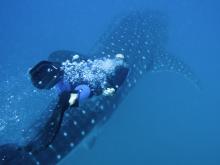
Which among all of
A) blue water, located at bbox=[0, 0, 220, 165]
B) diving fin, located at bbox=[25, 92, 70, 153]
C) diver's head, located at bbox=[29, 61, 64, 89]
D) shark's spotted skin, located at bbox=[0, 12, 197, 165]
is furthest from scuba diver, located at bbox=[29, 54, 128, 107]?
blue water, located at bbox=[0, 0, 220, 165]

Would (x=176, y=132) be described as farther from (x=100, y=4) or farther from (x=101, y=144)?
(x=100, y=4)

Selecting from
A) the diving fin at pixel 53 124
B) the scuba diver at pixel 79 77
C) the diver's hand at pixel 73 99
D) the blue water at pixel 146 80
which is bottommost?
the diving fin at pixel 53 124

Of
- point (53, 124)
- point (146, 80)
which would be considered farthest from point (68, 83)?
point (146, 80)

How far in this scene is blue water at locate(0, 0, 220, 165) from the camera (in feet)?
52.1

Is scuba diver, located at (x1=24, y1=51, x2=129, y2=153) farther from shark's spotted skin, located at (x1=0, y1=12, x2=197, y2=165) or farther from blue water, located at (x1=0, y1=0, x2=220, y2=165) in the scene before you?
blue water, located at (x1=0, y1=0, x2=220, y2=165)

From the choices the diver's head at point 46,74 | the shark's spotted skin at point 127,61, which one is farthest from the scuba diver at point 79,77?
the shark's spotted skin at point 127,61

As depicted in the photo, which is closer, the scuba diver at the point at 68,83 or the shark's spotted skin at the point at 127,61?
the scuba diver at the point at 68,83

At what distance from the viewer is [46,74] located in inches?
253

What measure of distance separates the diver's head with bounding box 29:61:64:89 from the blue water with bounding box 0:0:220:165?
4.46m

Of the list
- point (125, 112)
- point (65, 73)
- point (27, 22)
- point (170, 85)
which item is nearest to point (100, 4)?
point (27, 22)

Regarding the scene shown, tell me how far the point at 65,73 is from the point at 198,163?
10.5 metres

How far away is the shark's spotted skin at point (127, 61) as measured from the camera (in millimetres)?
7531

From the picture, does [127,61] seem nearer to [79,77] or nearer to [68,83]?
[79,77]

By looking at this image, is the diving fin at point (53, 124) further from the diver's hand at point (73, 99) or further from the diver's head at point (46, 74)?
the diver's head at point (46, 74)
